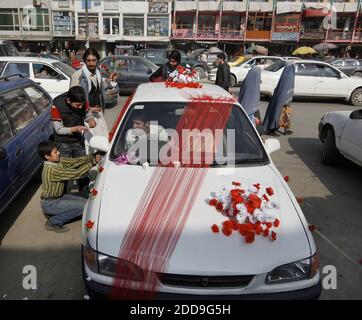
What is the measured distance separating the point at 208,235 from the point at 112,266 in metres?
0.65

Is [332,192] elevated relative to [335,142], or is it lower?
lower

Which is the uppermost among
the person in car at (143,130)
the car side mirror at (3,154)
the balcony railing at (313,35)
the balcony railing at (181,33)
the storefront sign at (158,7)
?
the storefront sign at (158,7)

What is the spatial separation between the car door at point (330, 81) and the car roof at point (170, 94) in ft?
30.4

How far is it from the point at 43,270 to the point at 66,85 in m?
6.67

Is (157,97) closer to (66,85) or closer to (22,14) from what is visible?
(66,85)

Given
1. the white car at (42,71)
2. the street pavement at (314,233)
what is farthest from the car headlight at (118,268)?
the white car at (42,71)

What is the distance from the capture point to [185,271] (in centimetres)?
211

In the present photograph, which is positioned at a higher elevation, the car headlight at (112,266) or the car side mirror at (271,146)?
the car side mirror at (271,146)

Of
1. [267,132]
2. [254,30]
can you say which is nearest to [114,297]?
[267,132]

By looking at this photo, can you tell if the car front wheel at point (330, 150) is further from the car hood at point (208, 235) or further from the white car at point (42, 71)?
the white car at point (42, 71)

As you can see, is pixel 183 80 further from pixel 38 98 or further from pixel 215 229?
pixel 215 229

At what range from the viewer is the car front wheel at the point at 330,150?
590cm

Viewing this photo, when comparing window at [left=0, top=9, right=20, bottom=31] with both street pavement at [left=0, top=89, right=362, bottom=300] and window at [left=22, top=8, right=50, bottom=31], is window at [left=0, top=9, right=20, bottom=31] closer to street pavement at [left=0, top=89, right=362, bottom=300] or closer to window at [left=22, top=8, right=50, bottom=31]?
window at [left=22, top=8, right=50, bottom=31]

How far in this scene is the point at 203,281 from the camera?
2.14 metres
